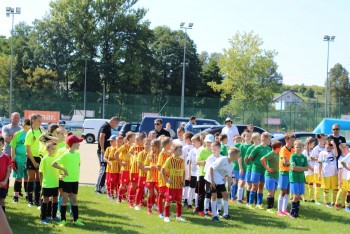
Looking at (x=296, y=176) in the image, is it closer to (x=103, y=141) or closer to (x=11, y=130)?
(x=103, y=141)

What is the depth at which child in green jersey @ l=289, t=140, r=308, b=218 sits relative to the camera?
1156cm

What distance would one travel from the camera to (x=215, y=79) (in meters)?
78.4

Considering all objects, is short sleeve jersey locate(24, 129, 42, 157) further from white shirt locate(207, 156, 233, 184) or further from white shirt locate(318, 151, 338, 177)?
white shirt locate(318, 151, 338, 177)

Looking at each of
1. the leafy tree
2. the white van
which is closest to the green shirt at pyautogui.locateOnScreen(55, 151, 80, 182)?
the white van

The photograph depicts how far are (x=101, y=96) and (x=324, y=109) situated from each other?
23.6 m

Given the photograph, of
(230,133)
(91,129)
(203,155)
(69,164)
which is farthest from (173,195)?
(91,129)

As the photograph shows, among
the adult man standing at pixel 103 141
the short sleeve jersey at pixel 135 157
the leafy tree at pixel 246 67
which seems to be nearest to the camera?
the short sleeve jersey at pixel 135 157

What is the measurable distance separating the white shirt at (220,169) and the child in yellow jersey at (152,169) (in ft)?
3.99

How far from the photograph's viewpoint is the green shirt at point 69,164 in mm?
9414

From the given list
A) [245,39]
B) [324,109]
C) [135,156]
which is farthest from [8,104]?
[135,156]

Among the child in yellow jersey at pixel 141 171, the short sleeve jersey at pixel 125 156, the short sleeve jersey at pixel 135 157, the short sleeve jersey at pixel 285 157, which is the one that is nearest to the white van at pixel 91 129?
the short sleeve jersey at pixel 125 156

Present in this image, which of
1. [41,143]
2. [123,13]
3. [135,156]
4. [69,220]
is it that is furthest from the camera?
[123,13]

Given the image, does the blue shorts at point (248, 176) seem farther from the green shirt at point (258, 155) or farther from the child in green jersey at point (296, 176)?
the child in green jersey at point (296, 176)

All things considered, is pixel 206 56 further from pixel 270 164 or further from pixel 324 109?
pixel 270 164
